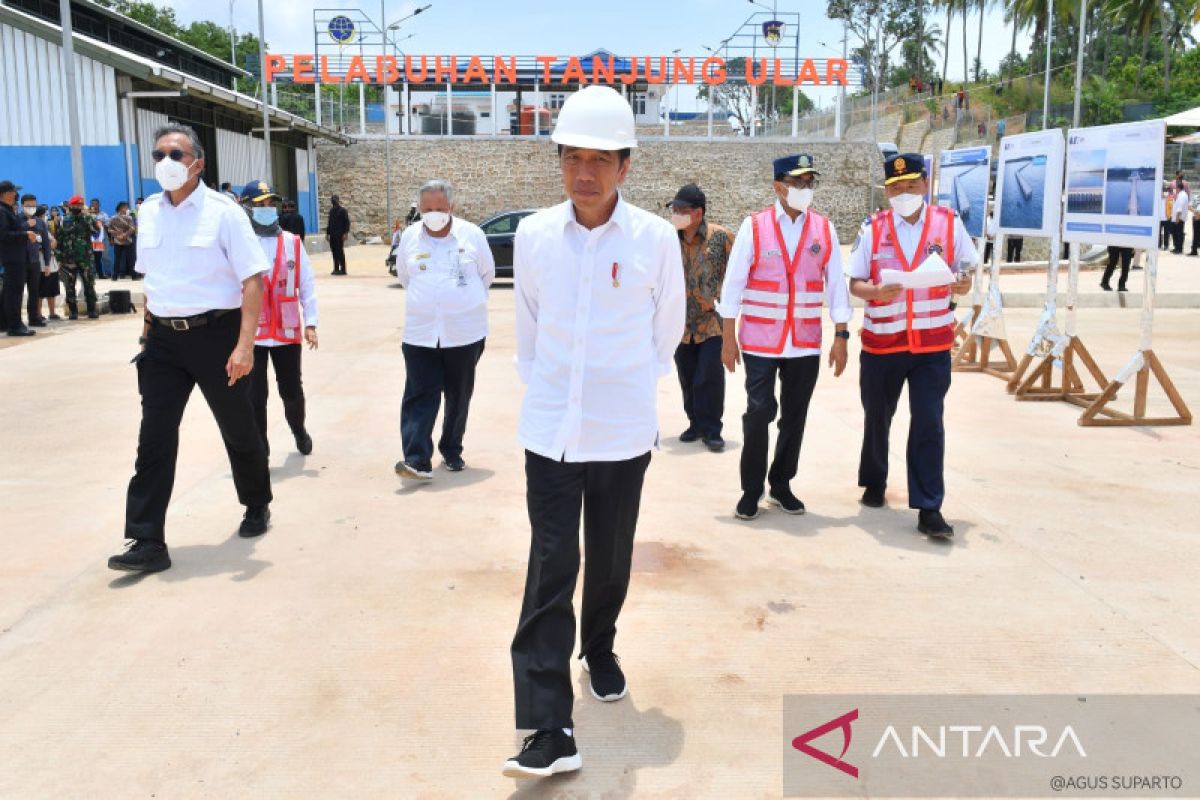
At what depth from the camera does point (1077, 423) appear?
26.3 ft

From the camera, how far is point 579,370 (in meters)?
3.12

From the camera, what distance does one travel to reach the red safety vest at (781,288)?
5414 millimetres

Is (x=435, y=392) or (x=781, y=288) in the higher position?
(x=781, y=288)

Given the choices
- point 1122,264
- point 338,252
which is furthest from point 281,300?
point 338,252

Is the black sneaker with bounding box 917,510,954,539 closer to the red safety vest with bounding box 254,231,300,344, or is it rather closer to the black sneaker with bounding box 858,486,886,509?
the black sneaker with bounding box 858,486,886,509

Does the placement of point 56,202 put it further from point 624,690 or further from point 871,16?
point 871,16

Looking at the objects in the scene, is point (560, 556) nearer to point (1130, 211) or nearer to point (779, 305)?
point (779, 305)

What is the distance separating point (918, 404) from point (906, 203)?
1.02m

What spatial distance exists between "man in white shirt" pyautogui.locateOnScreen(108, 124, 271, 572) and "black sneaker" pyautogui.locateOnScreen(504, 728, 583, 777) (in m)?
2.41

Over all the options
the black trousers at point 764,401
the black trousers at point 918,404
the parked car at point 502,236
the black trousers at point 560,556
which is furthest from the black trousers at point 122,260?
the black trousers at point 560,556

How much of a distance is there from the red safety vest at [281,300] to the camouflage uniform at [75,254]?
949 cm

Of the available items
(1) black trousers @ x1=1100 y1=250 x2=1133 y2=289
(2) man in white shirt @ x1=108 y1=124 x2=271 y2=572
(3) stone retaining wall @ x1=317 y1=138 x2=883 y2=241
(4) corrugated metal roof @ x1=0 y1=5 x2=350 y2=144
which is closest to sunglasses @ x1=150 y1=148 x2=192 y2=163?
(2) man in white shirt @ x1=108 y1=124 x2=271 y2=572

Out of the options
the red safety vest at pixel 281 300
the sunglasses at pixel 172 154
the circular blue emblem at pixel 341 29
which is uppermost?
the circular blue emblem at pixel 341 29

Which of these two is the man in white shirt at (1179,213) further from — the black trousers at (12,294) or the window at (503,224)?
the black trousers at (12,294)
